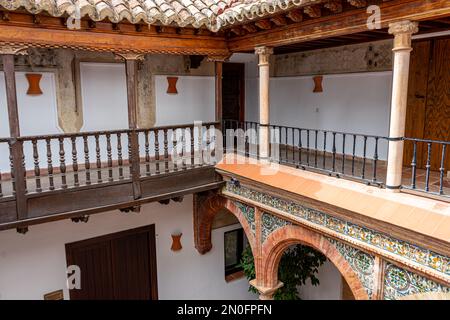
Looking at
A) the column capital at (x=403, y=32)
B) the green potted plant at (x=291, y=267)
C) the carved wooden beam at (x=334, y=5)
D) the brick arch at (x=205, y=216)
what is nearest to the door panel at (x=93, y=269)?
the brick arch at (x=205, y=216)

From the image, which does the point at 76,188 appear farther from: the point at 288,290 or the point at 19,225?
the point at 288,290

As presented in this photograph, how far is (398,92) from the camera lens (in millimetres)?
4027

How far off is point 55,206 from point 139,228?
8.15 feet

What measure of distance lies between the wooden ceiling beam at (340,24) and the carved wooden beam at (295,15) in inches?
5.0

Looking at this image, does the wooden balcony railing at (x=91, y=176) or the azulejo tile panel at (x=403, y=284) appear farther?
the wooden balcony railing at (x=91, y=176)

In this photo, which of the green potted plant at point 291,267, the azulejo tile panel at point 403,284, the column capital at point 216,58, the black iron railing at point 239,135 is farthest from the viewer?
the black iron railing at point 239,135

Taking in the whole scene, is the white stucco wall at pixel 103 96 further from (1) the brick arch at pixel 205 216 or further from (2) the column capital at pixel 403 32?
(2) the column capital at pixel 403 32

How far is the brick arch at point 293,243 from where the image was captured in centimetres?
439

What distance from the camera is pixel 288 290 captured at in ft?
21.5

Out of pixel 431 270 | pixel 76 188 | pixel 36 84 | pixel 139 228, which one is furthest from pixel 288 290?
pixel 36 84

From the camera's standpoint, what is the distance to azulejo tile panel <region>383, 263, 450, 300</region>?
11.8 feet

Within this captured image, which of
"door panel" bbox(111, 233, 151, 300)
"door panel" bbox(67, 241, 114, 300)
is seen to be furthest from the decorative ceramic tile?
"door panel" bbox(67, 241, 114, 300)

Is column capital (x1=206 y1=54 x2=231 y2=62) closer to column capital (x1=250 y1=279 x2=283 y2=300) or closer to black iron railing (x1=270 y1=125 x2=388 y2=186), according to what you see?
black iron railing (x1=270 y1=125 x2=388 y2=186)

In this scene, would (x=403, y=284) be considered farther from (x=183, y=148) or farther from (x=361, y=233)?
(x=183, y=148)
